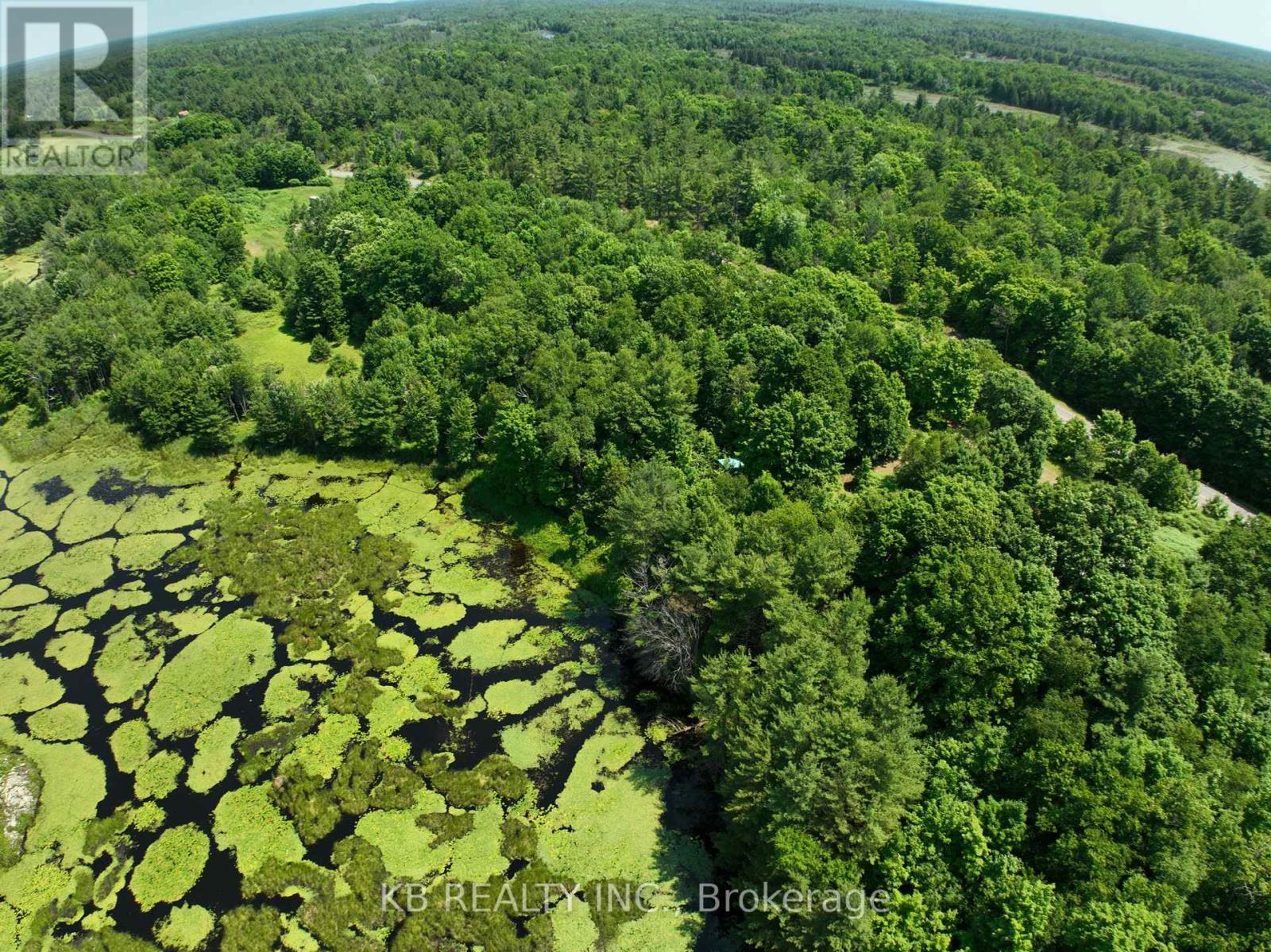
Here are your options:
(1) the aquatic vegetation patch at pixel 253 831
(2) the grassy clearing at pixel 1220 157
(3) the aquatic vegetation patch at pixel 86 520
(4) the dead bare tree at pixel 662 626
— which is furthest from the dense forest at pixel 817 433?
(2) the grassy clearing at pixel 1220 157

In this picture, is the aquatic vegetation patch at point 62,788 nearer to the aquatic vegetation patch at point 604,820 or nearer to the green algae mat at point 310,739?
the green algae mat at point 310,739

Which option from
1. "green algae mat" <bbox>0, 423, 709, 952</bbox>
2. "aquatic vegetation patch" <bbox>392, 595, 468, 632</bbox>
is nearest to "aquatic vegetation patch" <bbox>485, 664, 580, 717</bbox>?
"green algae mat" <bbox>0, 423, 709, 952</bbox>

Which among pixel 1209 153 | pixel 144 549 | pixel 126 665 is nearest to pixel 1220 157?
pixel 1209 153

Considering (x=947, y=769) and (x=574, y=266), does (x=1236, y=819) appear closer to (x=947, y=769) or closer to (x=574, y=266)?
(x=947, y=769)

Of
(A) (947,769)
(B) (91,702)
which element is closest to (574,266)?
(B) (91,702)

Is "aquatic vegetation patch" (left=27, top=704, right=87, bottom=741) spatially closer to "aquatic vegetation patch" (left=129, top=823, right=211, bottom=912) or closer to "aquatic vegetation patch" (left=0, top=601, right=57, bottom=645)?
"aquatic vegetation patch" (left=0, top=601, right=57, bottom=645)

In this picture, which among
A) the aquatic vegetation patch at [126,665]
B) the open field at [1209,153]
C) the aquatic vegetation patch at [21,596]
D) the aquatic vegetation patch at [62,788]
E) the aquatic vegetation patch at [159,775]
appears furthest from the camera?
the open field at [1209,153]
